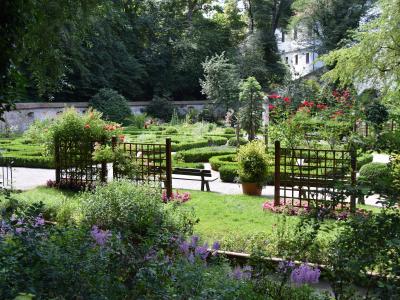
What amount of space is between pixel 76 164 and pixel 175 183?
8.97 feet

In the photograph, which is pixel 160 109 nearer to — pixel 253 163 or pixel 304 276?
pixel 253 163

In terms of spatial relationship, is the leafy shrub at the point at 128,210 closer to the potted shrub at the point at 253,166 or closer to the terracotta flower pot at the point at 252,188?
the potted shrub at the point at 253,166

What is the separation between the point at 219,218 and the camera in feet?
28.8

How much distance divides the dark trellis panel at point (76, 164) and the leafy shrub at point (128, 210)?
427cm

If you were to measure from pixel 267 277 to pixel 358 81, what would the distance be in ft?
43.2

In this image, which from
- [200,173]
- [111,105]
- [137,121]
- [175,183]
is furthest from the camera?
[111,105]

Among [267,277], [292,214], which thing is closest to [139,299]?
[267,277]

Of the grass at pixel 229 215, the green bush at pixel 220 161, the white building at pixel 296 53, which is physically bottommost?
the grass at pixel 229 215

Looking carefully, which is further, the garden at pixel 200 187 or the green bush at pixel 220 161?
the green bush at pixel 220 161

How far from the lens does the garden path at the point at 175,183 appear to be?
1193cm

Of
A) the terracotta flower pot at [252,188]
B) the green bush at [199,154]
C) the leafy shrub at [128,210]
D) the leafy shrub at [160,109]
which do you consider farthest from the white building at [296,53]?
the leafy shrub at [128,210]

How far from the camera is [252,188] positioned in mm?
11133

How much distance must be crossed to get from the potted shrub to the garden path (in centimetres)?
43

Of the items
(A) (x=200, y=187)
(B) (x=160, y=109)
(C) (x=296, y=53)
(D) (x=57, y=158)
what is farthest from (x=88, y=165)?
(C) (x=296, y=53)
